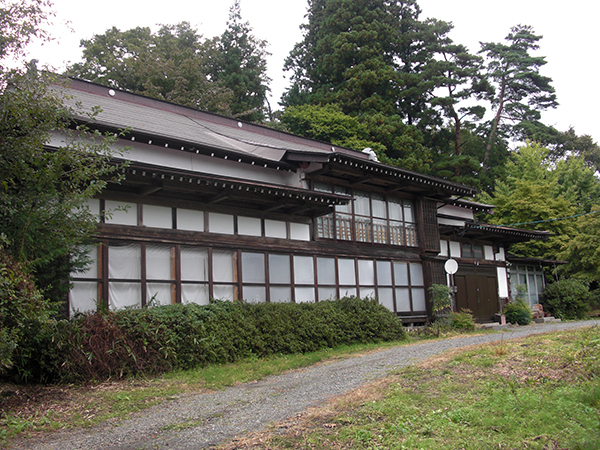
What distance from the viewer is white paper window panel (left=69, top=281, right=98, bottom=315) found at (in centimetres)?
1105

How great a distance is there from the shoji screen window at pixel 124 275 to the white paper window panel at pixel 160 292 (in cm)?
25

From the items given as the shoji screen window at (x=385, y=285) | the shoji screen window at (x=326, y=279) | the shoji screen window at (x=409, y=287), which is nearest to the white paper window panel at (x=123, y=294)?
the shoji screen window at (x=326, y=279)

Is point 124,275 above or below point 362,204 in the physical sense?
below

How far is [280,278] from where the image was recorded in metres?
15.0

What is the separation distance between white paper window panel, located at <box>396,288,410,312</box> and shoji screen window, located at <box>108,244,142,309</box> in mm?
10151

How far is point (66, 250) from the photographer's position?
8.66 metres

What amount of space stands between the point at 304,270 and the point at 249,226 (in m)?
2.46

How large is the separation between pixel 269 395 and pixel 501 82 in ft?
150

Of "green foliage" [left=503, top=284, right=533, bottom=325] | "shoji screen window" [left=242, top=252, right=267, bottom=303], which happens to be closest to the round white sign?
"green foliage" [left=503, top=284, right=533, bottom=325]

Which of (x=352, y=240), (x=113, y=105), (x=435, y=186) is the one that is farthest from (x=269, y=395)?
(x=435, y=186)

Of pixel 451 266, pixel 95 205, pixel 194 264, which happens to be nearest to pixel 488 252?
pixel 451 266

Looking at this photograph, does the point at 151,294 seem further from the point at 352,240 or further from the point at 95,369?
the point at 352,240

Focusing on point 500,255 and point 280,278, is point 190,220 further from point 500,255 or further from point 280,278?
point 500,255

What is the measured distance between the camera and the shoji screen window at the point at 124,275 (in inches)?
462
